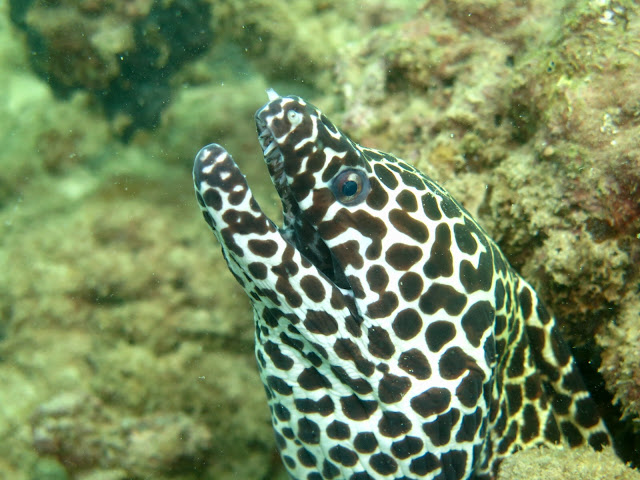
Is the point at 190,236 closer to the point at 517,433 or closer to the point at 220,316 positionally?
the point at 220,316

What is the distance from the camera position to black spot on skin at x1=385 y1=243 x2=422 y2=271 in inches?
79.0

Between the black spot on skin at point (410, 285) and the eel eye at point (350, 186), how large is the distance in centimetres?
40

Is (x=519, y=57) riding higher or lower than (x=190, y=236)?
higher

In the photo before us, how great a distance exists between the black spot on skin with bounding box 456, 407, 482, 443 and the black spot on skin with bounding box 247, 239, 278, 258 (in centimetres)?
122

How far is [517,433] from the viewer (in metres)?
2.60

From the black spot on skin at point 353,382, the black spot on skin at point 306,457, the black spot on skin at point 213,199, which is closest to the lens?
the black spot on skin at point 213,199

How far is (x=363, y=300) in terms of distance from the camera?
2002mm

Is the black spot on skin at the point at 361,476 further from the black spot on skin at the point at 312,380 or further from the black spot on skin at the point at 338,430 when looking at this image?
the black spot on skin at the point at 312,380

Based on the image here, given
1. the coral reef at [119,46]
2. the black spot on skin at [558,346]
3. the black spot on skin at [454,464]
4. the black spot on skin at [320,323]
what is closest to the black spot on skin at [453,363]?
the black spot on skin at [454,464]

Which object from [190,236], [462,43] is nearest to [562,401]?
[462,43]

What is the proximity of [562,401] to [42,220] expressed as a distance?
5.39 m

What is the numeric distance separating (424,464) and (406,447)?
141 millimetres

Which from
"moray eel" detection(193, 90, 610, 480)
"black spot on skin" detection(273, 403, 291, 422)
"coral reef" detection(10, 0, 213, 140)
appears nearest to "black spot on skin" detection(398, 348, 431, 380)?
"moray eel" detection(193, 90, 610, 480)

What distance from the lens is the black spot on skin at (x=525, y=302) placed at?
2514mm
